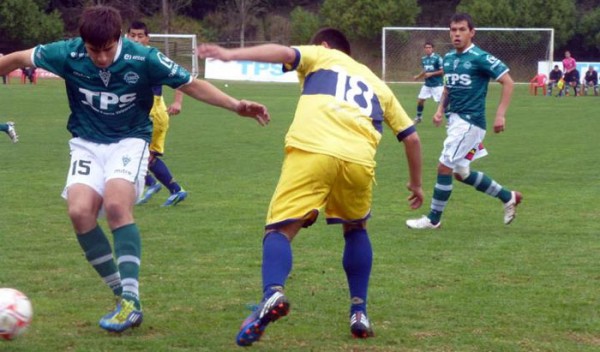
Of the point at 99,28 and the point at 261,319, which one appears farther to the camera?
the point at 99,28

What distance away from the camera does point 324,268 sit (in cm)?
717

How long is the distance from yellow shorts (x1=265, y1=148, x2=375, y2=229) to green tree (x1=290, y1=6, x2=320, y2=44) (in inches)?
1972

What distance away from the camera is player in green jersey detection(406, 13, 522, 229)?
9164 mm

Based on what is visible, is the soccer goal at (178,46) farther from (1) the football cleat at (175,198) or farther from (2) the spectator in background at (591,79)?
(1) the football cleat at (175,198)

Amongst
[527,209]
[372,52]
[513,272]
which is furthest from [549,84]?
[513,272]

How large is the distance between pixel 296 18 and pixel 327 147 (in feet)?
173

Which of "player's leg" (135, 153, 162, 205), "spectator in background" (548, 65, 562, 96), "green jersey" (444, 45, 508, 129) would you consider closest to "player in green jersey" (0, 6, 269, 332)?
"green jersey" (444, 45, 508, 129)

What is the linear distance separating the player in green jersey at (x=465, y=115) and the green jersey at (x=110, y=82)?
4161 mm

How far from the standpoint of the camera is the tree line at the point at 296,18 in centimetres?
5469

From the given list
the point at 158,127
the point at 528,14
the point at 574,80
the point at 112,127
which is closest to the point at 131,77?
the point at 112,127

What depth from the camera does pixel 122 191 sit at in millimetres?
5328

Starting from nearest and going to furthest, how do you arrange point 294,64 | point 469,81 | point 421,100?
point 294,64 < point 469,81 < point 421,100

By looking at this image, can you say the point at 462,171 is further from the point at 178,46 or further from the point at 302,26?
the point at 302,26

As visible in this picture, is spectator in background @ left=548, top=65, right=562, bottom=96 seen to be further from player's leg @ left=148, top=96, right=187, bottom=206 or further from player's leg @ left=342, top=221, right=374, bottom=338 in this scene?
player's leg @ left=342, top=221, right=374, bottom=338
